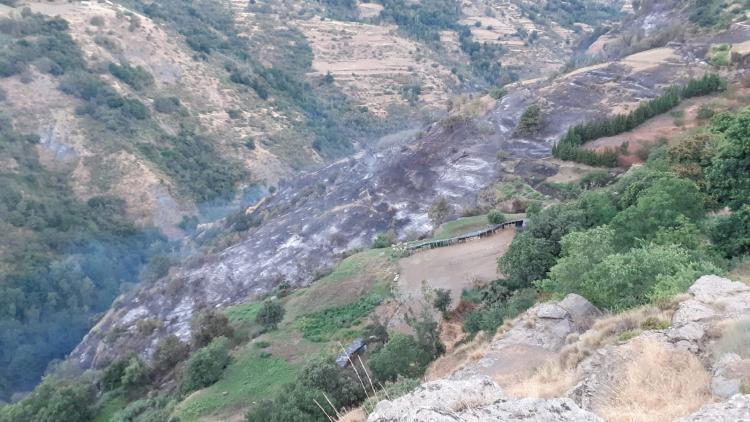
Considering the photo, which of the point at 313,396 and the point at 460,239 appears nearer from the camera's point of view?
the point at 313,396

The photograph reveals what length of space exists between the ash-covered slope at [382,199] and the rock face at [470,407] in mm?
25241

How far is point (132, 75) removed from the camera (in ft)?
200

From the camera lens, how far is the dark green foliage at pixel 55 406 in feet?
69.6

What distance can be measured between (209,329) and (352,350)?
7.90 m

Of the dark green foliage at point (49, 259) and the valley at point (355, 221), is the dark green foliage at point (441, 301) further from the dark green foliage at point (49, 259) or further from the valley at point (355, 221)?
the dark green foliage at point (49, 259)

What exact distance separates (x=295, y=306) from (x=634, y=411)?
20.8m

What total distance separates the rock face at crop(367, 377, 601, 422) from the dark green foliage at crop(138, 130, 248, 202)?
166ft

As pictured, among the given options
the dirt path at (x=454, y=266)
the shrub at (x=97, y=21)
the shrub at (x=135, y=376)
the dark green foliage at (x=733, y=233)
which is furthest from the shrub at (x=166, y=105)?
the dark green foliage at (x=733, y=233)

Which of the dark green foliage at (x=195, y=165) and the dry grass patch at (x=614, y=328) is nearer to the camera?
the dry grass patch at (x=614, y=328)

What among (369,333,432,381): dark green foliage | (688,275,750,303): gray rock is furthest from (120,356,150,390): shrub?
(688,275,750,303): gray rock

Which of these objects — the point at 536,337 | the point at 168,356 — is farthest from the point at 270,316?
the point at 536,337

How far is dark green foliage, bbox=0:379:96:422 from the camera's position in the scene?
69.6 feet

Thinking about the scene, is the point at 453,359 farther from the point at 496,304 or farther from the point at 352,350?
the point at 352,350

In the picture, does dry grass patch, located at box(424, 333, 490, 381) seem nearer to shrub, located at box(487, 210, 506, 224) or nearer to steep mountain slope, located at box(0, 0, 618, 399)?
shrub, located at box(487, 210, 506, 224)
